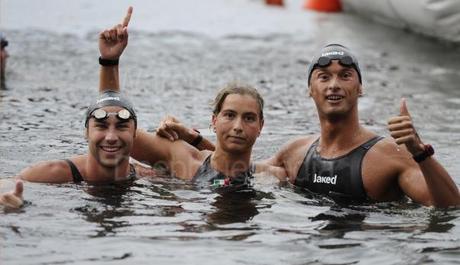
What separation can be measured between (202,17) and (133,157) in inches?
680

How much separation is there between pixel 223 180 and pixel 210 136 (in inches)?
148

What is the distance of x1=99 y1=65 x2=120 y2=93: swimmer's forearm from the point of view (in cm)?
1162

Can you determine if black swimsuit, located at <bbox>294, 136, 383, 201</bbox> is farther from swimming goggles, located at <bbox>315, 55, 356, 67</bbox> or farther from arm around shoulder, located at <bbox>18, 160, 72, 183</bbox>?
arm around shoulder, located at <bbox>18, 160, 72, 183</bbox>

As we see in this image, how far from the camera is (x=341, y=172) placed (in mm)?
10797

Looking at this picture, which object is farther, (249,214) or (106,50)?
(106,50)

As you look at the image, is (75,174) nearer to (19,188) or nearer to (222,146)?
(222,146)

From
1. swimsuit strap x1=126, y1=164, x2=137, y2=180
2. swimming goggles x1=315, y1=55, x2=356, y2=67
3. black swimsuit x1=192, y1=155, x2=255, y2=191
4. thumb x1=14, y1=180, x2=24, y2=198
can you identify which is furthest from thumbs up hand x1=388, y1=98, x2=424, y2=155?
swimsuit strap x1=126, y1=164, x2=137, y2=180

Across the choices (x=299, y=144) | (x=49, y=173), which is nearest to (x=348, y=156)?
(x=299, y=144)

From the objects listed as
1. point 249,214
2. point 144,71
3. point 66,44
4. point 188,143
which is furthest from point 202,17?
point 249,214

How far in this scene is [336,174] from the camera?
35.6 feet

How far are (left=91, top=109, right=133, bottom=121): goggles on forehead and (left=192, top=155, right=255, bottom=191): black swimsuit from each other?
107cm

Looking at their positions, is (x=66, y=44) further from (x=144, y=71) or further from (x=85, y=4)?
(x=85, y=4)

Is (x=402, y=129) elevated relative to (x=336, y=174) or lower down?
elevated

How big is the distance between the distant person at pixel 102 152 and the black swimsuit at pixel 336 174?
6.24 ft
